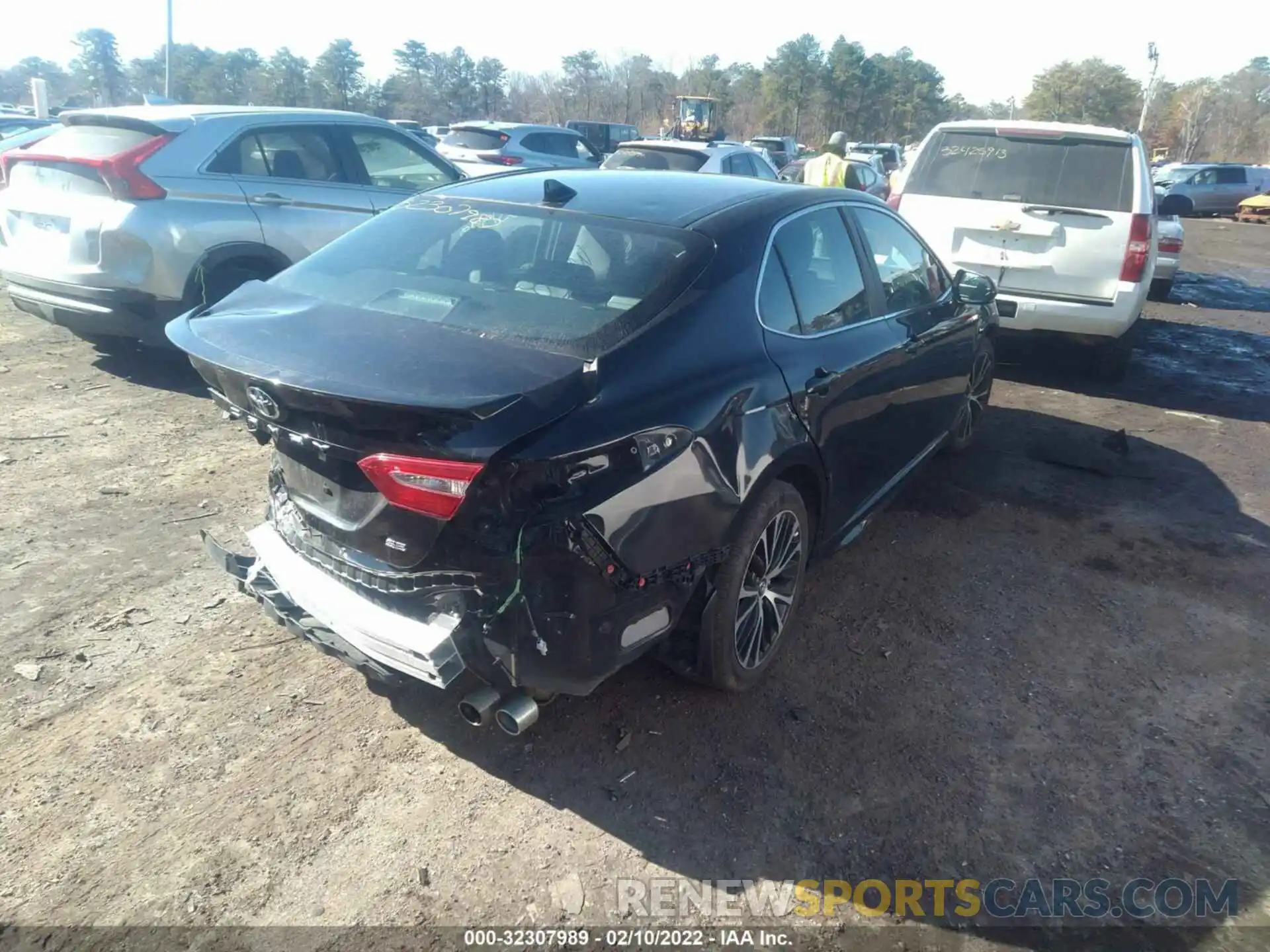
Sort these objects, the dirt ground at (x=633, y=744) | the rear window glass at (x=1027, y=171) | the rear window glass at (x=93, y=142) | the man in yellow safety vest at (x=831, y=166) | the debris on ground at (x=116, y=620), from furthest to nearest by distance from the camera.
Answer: the man in yellow safety vest at (x=831, y=166), the rear window glass at (x=1027, y=171), the rear window glass at (x=93, y=142), the debris on ground at (x=116, y=620), the dirt ground at (x=633, y=744)

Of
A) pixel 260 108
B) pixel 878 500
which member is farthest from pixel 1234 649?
pixel 260 108

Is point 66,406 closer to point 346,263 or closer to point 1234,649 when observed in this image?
point 346,263

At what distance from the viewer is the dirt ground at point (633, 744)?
2.57m

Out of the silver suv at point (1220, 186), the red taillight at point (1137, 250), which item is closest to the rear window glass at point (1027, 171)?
the red taillight at point (1137, 250)

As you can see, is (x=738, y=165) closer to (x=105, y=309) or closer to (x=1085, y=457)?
(x=1085, y=457)

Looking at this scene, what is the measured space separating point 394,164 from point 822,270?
5094 millimetres

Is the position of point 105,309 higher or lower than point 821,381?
lower

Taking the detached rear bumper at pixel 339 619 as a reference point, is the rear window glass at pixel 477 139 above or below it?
above

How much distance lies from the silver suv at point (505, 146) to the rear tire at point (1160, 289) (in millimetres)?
9431

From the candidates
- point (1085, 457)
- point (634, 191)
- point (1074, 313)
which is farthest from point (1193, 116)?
point (634, 191)

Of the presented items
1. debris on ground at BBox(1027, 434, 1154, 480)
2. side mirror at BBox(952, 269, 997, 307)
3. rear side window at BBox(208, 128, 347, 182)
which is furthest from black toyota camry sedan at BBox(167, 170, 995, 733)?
rear side window at BBox(208, 128, 347, 182)

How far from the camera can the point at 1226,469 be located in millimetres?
5969

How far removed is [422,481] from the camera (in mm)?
2395

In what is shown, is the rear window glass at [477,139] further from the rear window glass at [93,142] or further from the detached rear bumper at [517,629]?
the detached rear bumper at [517,629]
